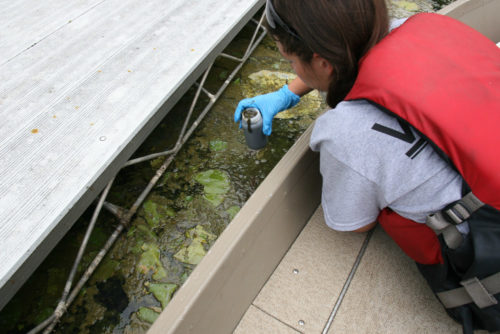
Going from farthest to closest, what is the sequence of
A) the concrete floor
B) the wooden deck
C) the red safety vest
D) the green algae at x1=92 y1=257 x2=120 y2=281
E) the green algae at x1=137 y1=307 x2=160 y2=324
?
the green algae at x1=92 y1=257 x2=120 y2=281, the green algae at x1=137 y1=307 x2=160 y2=324, the concrete floor, the wooden deck, the red safety vest

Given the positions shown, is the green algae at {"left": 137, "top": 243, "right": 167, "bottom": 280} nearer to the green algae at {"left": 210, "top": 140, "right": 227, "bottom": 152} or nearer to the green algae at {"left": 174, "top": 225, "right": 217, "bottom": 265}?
the green algae at {"left": 174, "top": 225, "right": 217, "bottom": 265}

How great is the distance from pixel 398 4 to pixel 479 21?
4.31ft

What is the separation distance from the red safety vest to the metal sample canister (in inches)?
37.3

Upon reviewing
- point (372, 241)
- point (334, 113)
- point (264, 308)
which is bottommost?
point (264, 308)

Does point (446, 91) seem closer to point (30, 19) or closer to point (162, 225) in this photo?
point (162, 225)

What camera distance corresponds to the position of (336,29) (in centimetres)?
110

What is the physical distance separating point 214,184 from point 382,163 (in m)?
1.47

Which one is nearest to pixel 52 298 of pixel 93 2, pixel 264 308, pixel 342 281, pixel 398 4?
pixel 264 308

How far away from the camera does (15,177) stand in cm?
146

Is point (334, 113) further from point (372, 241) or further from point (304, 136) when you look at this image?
point (372, 241)

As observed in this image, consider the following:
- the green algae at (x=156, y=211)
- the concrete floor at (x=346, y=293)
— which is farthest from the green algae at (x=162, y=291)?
the concrete floor at (x=346, y=293)

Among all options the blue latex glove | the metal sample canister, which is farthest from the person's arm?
the metal sample canister

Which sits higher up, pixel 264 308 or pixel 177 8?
pixel 177 8

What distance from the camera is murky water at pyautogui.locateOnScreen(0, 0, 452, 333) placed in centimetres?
182
